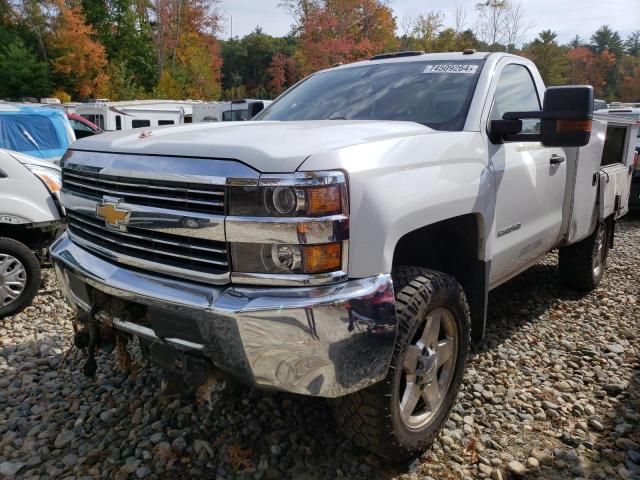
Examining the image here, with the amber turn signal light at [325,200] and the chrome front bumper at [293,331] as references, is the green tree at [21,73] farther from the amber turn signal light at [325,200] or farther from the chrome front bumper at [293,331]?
the amber turn signal light at [325,200]

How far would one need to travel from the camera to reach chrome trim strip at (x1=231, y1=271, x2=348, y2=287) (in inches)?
75.9

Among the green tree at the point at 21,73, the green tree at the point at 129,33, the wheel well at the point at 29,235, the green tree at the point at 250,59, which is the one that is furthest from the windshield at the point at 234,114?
the green tree at the point at 250,59

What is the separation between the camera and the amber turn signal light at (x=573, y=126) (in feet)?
8.40

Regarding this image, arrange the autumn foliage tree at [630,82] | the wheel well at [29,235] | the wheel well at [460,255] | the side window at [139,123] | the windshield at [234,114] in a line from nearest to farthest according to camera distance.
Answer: the wheel well at [460,255]
the wheel well at [29,235]
the windshield at [234,114]
the side window at [139,123]
the autumn foliage tree at [630,82]

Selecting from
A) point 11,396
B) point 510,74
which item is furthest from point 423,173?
point 11,396

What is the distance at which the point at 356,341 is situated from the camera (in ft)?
6.40

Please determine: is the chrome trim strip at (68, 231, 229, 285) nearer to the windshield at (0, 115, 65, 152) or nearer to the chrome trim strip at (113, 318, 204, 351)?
the chrome trim strip at (113, 318, 204, 351)

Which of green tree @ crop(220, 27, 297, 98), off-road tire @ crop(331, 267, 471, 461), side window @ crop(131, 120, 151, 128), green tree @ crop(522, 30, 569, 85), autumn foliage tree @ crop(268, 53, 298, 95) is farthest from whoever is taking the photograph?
green tree @ crop(220, 27, 297, 98)

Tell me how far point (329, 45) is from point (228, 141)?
30.9 meters

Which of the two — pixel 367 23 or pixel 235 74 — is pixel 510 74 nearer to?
pixel 367 23

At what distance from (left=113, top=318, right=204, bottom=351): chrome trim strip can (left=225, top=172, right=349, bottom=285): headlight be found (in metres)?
0.35

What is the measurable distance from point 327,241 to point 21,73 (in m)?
37.2

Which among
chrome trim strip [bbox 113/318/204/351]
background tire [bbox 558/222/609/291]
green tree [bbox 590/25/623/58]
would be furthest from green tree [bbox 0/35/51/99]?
green tree [bbox 590/25/623/58]

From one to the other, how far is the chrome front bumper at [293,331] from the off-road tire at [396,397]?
0.16 m
